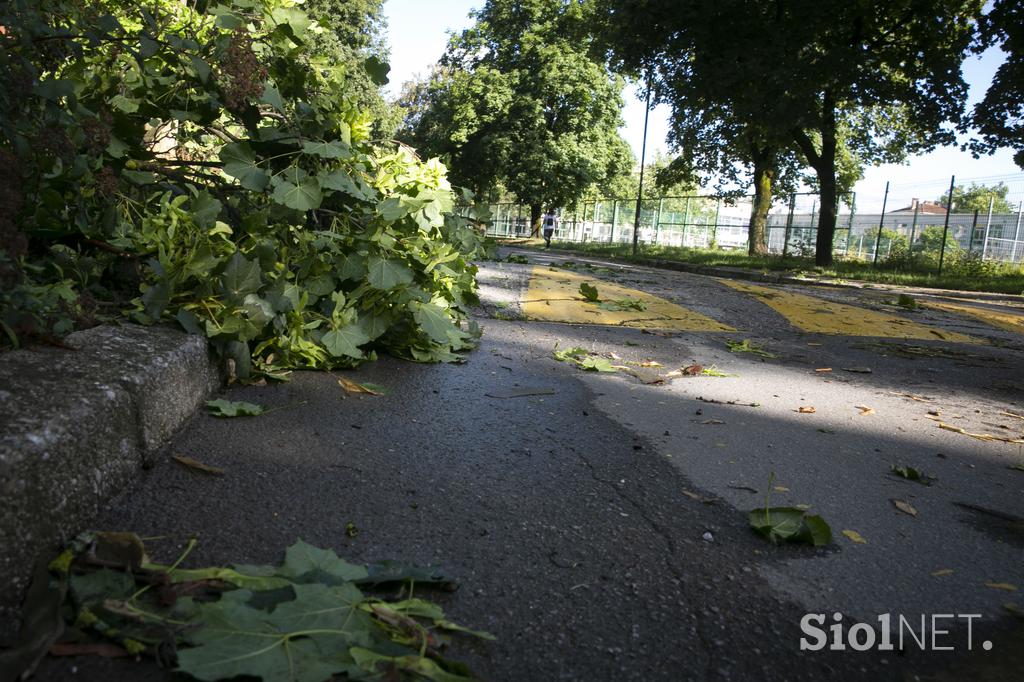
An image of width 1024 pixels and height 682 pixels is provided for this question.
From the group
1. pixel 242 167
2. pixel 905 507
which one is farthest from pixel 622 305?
pixel 905 507

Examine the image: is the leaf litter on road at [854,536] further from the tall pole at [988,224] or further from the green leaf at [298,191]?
the tall pole at [988,224]

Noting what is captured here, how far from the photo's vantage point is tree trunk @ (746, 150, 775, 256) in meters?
25.5

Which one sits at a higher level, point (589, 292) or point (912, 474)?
point (589, 292)

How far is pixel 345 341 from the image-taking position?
11.7ft

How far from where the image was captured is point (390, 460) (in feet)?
8.07

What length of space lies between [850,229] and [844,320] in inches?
848

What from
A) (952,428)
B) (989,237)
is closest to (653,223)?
(989,237)

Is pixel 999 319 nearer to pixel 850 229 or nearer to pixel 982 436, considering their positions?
pixel 982 436

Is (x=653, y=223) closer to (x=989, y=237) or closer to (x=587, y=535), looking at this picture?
(x=989, y=237)

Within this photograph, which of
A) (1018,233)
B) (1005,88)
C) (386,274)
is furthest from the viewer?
(1018,233)

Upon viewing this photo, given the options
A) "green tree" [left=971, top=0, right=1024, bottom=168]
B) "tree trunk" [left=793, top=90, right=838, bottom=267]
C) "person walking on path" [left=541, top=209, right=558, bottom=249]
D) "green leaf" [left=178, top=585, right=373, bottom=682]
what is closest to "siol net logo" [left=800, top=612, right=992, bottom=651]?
"green leaf" [left=178, top=585, right=373, bottom=682]

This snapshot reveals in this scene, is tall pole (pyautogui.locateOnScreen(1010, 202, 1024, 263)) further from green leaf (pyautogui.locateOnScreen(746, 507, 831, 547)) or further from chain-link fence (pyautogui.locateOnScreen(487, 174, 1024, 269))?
green leaf (pyautogui.locateOnScreen(746, 507, 831, 547))

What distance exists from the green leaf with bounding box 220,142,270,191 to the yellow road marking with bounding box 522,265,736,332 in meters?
3.19

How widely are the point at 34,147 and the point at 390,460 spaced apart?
1.46 meters
